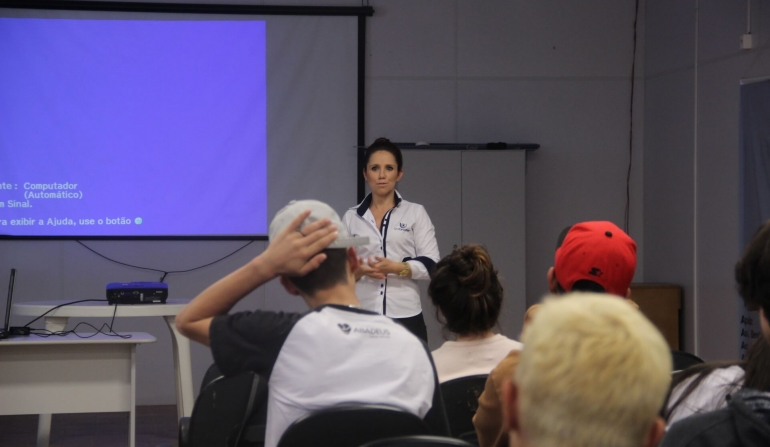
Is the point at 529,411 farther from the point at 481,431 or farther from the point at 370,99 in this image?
the point at 370,99

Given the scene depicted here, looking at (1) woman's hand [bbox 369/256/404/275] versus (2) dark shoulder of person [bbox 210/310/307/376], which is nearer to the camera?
(2) dark shoulder of person [bbox 210/310/307/376]

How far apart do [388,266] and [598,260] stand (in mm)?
1687

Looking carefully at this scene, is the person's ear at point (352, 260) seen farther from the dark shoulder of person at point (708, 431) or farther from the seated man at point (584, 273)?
the dark shoulder of person at point (708, 431)

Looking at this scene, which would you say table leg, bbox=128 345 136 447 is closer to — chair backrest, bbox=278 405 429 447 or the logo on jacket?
the logo on jacket

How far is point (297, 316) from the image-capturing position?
146cm

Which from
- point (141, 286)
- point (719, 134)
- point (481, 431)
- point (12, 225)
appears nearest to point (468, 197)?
point (719, 134)

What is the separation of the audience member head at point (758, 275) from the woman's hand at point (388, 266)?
2.11 meters

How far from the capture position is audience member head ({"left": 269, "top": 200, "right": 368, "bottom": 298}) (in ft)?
5.08

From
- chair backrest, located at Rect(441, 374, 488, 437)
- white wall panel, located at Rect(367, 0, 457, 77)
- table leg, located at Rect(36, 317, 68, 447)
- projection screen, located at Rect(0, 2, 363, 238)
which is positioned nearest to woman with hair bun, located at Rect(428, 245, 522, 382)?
chair backrest, located at Rect(441, 374, 488, 437)

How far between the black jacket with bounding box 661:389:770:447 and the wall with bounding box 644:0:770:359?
13.0 ft

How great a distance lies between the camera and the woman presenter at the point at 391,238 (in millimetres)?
3516

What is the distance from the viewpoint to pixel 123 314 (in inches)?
138

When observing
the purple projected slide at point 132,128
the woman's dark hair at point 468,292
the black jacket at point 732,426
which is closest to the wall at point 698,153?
the purple projected slide at point 132,128

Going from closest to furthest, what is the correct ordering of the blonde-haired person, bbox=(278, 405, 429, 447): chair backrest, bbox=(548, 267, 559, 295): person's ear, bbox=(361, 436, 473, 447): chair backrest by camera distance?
the blonde-haired person, bbox=(361, 436, 473, 447): chair backrest, bbox=(278, 405, 429, 447): chair backrest, bbox=(548, 267, 559, 295): person's ear
